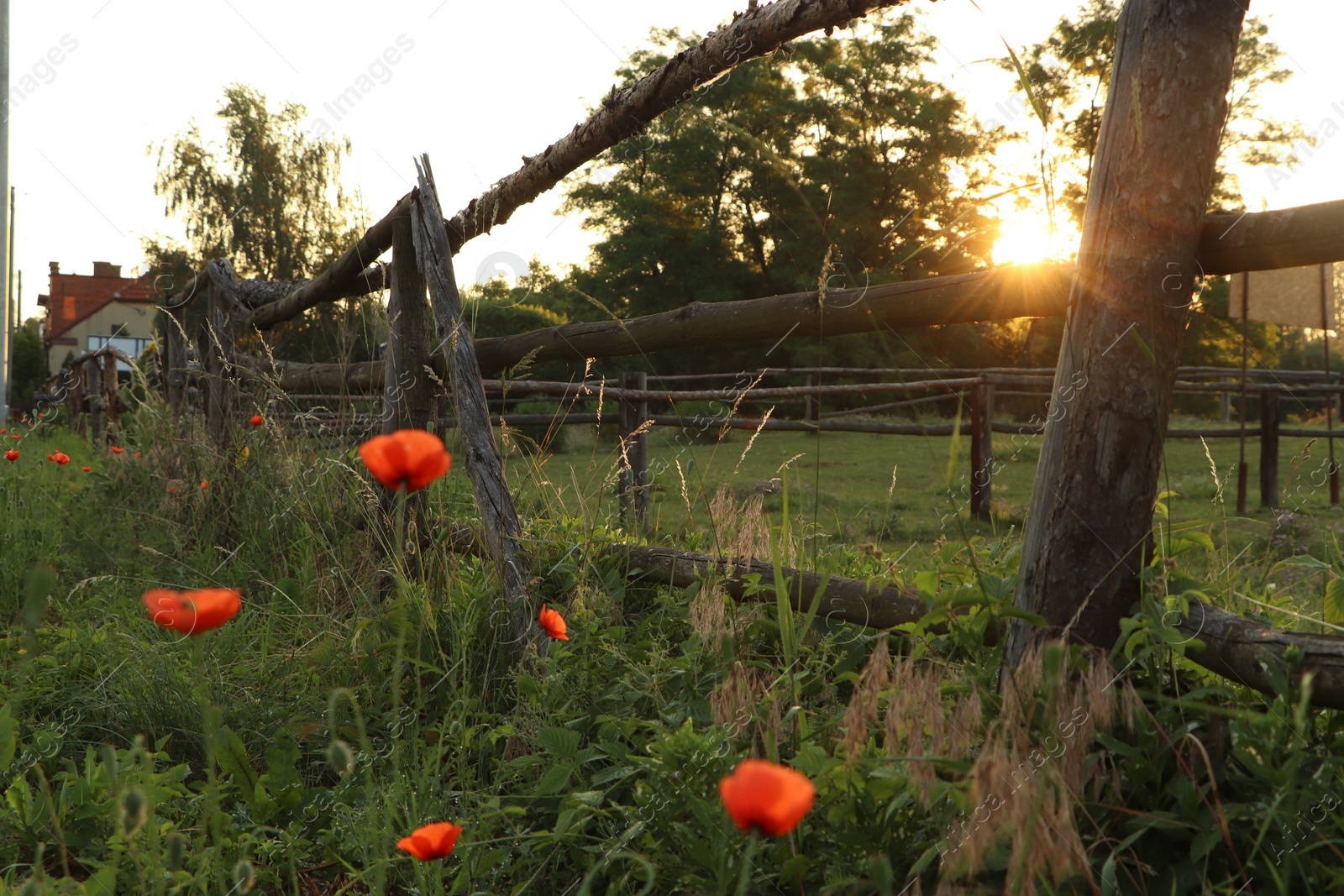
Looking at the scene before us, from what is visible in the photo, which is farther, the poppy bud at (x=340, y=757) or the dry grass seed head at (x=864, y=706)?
the dry grass seed head at (x=864, y=706)

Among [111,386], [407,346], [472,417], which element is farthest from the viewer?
[111,386]

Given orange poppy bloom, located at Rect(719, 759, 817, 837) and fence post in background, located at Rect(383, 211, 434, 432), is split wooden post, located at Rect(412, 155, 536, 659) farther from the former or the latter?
orange poppy bloom, located at Rect(719, 759, 817, 837)

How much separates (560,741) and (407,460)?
1.01 metres

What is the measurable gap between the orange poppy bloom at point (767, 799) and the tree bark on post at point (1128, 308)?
1006 millimetres

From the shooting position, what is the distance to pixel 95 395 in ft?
33.0

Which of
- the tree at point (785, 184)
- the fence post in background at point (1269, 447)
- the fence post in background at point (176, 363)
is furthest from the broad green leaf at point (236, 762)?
the tree at point (785, 184)

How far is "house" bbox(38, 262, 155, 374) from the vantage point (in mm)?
40375

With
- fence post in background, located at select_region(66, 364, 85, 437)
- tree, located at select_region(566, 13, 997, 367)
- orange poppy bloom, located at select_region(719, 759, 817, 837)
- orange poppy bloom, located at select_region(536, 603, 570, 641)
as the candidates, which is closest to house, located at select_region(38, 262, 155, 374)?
tree, located at select_region(566, 13, 997, 367)

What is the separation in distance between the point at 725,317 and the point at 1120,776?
1369 millimetres

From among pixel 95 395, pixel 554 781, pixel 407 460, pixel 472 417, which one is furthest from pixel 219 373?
pixel 95 395

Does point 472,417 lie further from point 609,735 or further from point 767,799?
point 767,799

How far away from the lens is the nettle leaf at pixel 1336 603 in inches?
58.2

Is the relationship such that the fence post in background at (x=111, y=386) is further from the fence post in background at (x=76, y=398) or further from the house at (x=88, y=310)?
the house at (x=88, y=310)

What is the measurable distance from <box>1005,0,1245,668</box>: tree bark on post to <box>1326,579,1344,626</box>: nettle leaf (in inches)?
10.9
